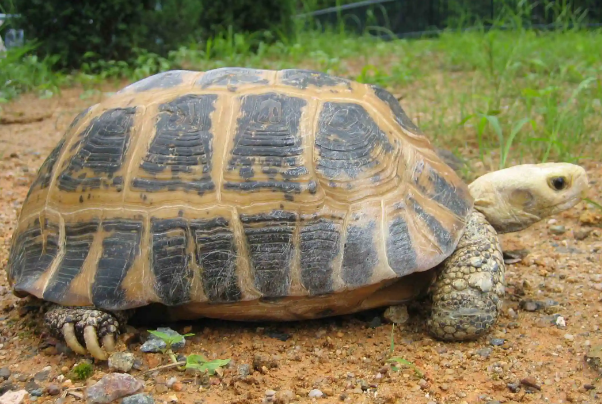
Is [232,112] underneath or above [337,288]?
above

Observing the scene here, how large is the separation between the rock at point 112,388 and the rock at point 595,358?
62.4 inches

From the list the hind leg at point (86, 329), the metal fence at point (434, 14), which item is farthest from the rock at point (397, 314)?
the metal fence at point (434, 14)

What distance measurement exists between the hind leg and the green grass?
8.43ft

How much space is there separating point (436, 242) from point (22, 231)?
1773 mm

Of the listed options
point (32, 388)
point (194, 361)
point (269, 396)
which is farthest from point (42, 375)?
point (269, 396)

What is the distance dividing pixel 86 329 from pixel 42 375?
22cm

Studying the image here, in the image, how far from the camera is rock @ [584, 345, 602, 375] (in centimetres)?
228

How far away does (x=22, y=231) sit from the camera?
9.17 ft

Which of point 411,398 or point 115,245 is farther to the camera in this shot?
point 115,245

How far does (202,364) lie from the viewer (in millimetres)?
2258

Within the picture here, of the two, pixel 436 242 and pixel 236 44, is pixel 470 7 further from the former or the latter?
pixel 436 242

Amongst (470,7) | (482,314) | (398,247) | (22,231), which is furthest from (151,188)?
(470,7)

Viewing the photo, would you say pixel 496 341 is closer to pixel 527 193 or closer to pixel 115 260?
pixel 527 193

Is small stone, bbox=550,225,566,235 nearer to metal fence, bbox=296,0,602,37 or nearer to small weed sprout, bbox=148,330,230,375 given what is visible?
small weed sprout, bbox=148,330,230,375
